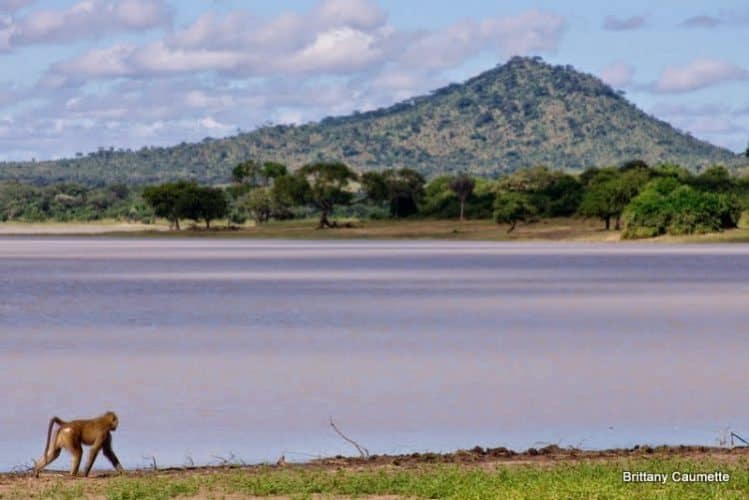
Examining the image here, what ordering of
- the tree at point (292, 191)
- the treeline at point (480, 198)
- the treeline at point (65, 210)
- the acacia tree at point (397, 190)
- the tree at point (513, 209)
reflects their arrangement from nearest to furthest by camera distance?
1. the treeline at point (480, 198)
2. the tree at point (513, 209)
3. the tree at point (292, 191)
4. the acacia tree at point (397, 190)
5. the treeline at point (65, 210)

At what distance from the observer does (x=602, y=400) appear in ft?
71.5

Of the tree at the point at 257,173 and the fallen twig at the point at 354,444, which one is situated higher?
the tree at the point at 257,173

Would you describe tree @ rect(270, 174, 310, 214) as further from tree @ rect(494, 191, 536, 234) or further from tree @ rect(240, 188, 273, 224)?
tree @ rect(494, 191, 536, 234)

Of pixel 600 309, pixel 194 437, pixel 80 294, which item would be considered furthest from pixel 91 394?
pixel 80 294

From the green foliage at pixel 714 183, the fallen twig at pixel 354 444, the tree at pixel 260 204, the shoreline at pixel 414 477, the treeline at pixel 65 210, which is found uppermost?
the green foliage at pixel 714 183

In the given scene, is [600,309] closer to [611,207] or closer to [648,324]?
[648,324]

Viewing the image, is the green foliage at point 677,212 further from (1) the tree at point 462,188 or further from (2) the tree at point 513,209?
(1) the tree at point 462,188

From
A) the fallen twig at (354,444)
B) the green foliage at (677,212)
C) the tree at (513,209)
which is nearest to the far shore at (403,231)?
the green foliage at (677,212)

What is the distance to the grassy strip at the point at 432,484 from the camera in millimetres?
12359

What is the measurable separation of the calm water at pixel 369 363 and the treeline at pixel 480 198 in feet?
209

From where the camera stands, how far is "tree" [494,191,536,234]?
135 m

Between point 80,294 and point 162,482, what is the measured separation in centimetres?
3961

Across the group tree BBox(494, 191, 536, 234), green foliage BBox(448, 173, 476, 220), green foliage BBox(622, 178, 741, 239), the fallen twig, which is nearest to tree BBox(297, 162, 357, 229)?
green foliage BBox(448, 173, 476, 220)

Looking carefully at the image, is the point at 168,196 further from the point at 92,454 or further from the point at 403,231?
the point at 92,454
